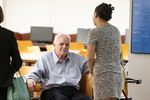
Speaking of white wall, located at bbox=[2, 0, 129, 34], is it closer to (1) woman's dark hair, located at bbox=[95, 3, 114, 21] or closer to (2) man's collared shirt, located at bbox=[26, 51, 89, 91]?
(2) man's collared shirt, located at bbox=[26, 51, 89, 91]

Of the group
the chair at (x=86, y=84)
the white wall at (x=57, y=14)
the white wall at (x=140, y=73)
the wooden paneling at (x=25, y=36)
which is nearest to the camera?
the chair at (x=86, y=84)

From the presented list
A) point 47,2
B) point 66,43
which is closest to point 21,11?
point 47,2

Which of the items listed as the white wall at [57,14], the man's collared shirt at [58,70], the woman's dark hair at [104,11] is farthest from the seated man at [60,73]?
the white wall at [57,14]

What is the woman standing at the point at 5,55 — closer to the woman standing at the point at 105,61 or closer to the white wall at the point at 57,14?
the woman standing at the point at 105,61

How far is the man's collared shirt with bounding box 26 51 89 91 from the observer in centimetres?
227

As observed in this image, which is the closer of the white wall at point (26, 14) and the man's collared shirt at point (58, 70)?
the man's collared shirt at point (58, 70)

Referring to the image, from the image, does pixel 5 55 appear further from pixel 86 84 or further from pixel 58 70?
pixel 86 84

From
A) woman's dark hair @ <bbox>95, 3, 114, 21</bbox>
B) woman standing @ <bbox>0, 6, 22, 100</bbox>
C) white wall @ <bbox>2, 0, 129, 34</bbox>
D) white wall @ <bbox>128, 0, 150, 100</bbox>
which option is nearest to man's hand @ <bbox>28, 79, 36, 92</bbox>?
woman standing @ <bbox>0, 6, 22, 100</bbox>

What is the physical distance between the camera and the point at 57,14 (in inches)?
349

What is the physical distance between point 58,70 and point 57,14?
6.73 metres

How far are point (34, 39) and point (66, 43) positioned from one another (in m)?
6.41

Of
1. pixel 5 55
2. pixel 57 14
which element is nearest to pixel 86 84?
pixel 5 55

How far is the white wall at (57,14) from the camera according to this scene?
8141mm

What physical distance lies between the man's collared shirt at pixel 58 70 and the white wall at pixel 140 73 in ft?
1.87
